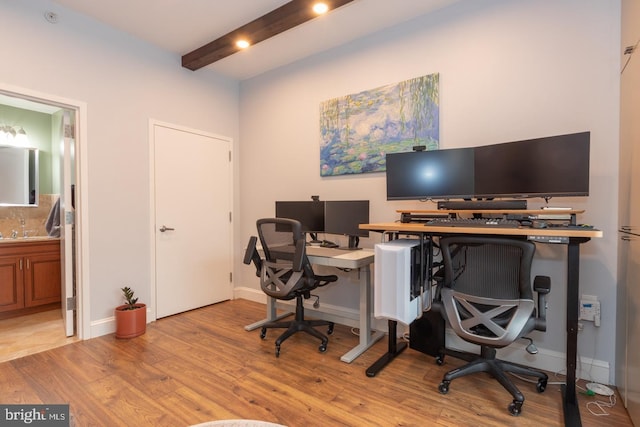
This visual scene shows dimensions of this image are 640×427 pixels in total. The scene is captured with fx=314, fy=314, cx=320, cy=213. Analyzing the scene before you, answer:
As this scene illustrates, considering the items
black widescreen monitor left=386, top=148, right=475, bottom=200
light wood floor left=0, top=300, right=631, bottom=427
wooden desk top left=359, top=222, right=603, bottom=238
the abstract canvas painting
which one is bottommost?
light wood floor left=0, top=300, right=631, bottom=427

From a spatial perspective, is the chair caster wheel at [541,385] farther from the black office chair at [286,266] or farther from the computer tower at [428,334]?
the black office chair at [286,266]

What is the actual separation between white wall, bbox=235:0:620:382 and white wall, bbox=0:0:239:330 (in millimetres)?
1510

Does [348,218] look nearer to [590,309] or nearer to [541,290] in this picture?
[541,290]

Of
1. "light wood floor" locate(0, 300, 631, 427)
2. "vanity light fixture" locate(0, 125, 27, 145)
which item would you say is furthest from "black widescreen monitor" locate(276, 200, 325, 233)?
"vanity light fixture" locate(0, 125, 27, 145)

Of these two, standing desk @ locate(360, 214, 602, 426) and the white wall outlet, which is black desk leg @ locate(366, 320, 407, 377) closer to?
standing desk @ locate(360, 214, 602, 426)

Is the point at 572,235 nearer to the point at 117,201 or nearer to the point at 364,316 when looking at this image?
the point at 364,316

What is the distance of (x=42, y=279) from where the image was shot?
3.57 meters

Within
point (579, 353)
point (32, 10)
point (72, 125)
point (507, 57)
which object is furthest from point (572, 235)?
point (32, 10)

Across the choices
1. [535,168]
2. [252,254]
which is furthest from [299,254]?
[535,168]

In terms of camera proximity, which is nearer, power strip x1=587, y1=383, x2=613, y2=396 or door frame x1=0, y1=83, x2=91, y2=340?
power strip x1=587, y1=383, x2=613, y2=396

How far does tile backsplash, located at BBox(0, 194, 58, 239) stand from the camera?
12.6ft

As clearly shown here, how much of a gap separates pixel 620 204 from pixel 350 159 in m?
2.01

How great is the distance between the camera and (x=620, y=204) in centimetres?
196

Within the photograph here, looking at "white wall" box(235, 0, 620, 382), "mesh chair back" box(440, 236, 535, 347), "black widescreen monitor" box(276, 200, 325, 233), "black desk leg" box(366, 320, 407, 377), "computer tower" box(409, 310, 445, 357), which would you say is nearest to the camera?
"mesh chair back" box(440, 236, 535, 347)
